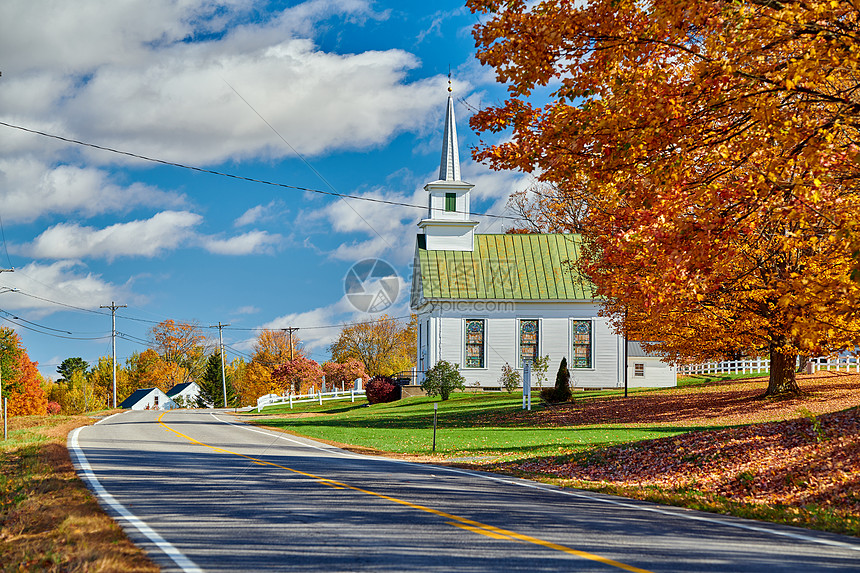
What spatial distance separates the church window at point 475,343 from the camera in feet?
149

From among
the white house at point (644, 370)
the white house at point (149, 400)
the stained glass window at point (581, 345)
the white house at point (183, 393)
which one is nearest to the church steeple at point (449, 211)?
the stained glass window at point (581, 345)

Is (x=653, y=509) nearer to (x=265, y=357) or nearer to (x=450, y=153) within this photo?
(x=450, y=153)

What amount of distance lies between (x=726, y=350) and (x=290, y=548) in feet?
69.0

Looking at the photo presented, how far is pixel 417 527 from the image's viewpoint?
827 centimetres

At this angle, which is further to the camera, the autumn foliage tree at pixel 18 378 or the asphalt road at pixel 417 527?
the autumn foliage tree at pixel 18 378

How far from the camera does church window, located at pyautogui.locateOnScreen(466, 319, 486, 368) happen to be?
45.3m

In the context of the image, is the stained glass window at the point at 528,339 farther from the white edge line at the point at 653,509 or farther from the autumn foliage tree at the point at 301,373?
the white edge line at the point at 653,509

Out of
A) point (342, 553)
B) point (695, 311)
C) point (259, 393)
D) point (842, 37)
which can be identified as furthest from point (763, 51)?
point (259, 393)

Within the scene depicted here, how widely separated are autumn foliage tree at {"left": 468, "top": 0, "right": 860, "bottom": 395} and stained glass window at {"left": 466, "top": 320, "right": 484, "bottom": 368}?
33.2 m

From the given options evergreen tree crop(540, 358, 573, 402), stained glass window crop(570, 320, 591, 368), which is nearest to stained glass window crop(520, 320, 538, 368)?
stained glass window crop(570, 320, 591, 368)

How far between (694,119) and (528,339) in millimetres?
35687

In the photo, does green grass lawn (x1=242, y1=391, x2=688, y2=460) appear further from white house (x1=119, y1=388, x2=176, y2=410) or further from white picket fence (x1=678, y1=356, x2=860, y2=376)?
white house (x1=119, y1=388, x2=176, y2=410)

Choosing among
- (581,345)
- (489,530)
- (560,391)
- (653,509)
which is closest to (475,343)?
Answer: (581,345)

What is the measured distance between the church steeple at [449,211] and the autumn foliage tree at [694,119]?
35.7 m
